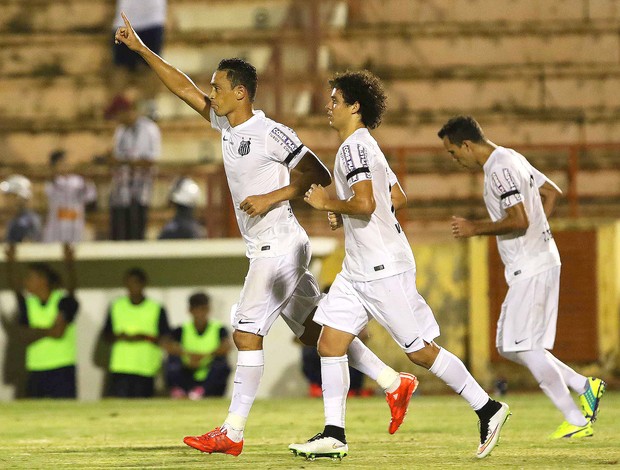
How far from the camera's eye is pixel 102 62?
18.8m

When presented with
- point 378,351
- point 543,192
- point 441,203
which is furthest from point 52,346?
point 543,192

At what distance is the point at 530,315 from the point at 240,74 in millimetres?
2643

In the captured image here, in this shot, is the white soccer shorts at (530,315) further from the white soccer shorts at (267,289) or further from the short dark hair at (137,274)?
the short dark hair at (137,274)

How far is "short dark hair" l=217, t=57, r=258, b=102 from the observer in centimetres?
746

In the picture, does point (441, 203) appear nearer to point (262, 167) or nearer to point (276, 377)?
point (276, 377)

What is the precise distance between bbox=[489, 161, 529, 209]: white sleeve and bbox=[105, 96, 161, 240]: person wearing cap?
6304 mm

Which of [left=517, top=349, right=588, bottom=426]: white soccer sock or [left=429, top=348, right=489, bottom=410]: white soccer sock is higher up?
[left=429, top=348, right=489, bottom=410]: white soccer sock

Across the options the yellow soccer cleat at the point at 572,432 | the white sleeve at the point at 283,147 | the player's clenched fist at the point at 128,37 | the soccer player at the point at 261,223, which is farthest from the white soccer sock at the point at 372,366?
the player's clenched fist at the point at 128,37

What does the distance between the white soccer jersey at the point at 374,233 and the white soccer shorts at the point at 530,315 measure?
181 cm

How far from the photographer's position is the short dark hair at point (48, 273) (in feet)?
46.3

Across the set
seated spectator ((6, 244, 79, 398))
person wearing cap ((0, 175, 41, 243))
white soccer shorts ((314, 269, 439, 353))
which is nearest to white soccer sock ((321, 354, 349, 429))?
white soccer shorts ((314, 269, 439, 353))

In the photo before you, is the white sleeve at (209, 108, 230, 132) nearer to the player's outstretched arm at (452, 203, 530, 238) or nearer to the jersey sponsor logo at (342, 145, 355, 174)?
the jersey sponsor logo at (342, 145, 355, 174)

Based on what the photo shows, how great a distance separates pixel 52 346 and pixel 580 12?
875cm

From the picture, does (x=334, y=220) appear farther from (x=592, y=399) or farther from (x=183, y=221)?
(x=183, y=221)
